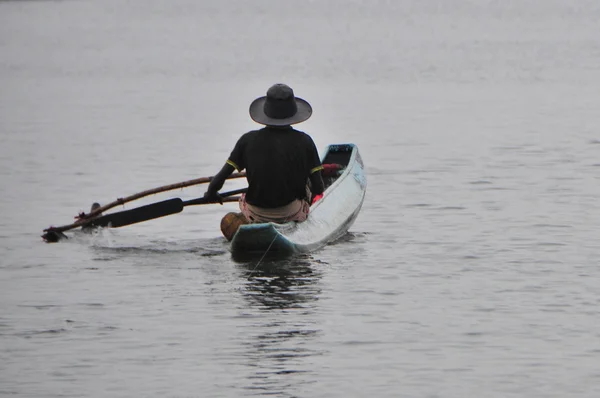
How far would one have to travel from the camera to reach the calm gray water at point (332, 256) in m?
10.7

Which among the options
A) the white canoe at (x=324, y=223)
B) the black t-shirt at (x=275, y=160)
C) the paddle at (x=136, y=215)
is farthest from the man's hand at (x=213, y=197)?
the white canoe at (x=324, y=223)

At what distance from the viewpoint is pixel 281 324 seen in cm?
1192

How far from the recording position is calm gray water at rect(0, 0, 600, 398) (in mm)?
10742

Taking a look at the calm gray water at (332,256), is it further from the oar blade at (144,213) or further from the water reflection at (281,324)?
the oar blade at (144,213)

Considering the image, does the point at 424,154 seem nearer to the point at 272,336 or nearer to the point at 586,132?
the point at 586,132

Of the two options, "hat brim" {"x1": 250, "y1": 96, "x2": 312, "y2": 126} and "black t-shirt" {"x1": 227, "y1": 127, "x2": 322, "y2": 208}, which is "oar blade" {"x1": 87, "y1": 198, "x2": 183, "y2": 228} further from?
"hat brim" {"x1": 250, "y1": 96, "x2": 312, "y2": 126}

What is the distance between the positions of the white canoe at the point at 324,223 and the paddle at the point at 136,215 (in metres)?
0.91

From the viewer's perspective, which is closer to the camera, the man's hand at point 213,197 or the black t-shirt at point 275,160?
the black t-shirt at point 275,160

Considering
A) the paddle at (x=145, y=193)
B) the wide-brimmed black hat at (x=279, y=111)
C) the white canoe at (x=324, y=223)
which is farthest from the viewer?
the paddle at (x=145, y=193)

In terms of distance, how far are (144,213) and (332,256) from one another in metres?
2.13

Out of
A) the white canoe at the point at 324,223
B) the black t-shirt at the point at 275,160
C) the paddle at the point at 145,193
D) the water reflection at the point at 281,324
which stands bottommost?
the water reflection at the point at 281,324

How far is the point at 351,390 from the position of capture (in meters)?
10.2

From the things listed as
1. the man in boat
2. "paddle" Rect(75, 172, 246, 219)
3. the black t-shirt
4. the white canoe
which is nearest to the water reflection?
the white canoe

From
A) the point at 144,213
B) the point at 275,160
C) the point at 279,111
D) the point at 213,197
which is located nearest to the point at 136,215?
the point at 144,213
